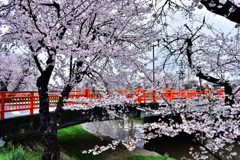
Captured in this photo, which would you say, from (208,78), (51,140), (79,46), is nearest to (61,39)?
(79,46)

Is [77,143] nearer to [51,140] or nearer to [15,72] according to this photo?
[51,140]

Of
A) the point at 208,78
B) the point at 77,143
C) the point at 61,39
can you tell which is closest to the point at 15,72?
the point at 77,143

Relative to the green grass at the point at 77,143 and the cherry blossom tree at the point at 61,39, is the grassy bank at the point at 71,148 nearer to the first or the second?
the green grass at the point at 77,143

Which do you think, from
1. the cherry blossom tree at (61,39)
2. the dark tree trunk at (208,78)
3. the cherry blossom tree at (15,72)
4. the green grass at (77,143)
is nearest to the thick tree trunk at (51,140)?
the cherry blossom tree at (61,39)

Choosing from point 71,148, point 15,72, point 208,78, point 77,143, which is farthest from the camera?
point 15,72

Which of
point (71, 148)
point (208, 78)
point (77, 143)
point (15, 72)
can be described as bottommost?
point (77, 143)

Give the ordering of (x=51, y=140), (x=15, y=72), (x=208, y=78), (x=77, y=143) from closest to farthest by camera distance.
→ (x=51, y=140) < (x=208, y=78) < (x=77, y=143) < (x=15, y=72)

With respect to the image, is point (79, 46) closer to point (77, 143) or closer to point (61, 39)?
point (61, 39)

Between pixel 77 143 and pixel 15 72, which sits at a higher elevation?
pixel 15 72

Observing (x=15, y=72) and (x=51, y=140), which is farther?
(x=15, y=72)

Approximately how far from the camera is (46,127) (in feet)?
21.2

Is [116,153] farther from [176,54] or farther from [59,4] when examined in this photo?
[59,4]

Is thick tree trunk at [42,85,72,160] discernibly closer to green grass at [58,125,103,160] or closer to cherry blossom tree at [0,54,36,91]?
green grass at [58,125,103,160]

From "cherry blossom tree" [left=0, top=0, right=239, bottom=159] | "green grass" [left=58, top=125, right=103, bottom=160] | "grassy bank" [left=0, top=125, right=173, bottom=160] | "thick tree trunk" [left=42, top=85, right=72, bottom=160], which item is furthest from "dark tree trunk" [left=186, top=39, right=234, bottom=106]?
"green grass" [left=58, top=125, right=103, bottom=160]
